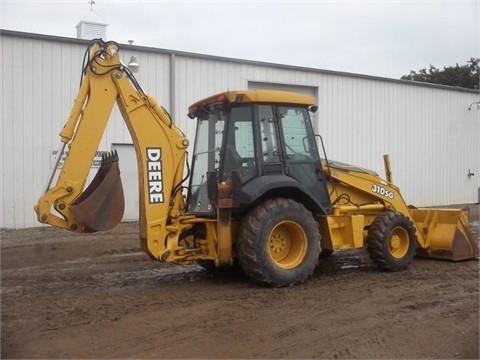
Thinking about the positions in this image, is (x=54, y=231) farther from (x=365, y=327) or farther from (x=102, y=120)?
(x=365, y=327)

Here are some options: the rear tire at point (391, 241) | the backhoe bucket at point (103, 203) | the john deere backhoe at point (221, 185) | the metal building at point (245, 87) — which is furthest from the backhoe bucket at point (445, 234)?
the metal building at point (245, 87)

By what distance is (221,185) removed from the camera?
6.79 metres

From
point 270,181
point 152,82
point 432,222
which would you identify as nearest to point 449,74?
point 152,82

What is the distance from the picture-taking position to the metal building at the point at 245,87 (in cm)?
1387

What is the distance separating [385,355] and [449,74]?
38.5 m

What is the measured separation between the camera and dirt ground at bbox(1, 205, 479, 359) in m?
4.84

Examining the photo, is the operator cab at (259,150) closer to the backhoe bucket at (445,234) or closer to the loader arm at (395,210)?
the loader arm at (395,210)

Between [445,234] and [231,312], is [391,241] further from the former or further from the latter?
Answer: [231,312]

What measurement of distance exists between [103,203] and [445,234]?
18.4 ft

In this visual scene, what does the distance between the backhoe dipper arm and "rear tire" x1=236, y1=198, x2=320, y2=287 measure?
943 mm

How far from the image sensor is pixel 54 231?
13.3 m

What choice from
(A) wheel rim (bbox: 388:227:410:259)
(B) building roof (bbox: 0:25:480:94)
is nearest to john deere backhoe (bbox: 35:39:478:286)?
(A) wheel rim (bbox: 388:227:410:259)

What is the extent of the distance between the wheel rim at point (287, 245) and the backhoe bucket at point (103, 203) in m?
1.97

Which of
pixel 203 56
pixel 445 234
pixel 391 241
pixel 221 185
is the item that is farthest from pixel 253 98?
pixel 203 56
